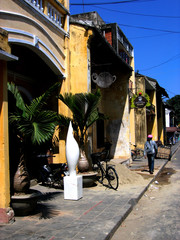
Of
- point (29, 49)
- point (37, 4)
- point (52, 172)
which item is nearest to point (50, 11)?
point (37, 4)

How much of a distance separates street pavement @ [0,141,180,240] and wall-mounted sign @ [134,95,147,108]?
896 centimetres

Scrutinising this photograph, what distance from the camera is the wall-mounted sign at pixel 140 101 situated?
1649cm

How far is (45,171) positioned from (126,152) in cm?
749

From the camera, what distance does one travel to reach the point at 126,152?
49.7ft

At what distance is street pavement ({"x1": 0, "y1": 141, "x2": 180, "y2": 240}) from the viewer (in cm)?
455

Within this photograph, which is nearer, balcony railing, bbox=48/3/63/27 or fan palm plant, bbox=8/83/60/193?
fan palm plant, bbox=8/83/60/193

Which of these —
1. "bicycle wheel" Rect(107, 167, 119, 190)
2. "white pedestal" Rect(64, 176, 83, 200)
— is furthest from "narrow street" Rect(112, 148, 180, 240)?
"white pedestal" Rect(64, 176, 83, 200)

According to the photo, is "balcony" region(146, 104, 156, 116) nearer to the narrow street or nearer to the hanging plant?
the hanging plant

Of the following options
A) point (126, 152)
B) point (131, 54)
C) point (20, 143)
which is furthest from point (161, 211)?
point (131, 54)

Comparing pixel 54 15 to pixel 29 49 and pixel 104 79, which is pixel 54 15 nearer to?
pixel 29 49

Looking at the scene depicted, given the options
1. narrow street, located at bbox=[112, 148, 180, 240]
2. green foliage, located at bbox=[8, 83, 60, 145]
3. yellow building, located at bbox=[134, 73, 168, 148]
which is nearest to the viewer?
narrow street, located at bbox=[112, 148, 180, 240]

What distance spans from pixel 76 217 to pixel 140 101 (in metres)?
12.0

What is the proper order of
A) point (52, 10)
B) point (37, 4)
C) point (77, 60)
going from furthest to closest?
1. point (77, 60)
2. point (52, 10)
3. point (37, 4)

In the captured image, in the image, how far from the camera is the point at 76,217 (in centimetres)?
554
